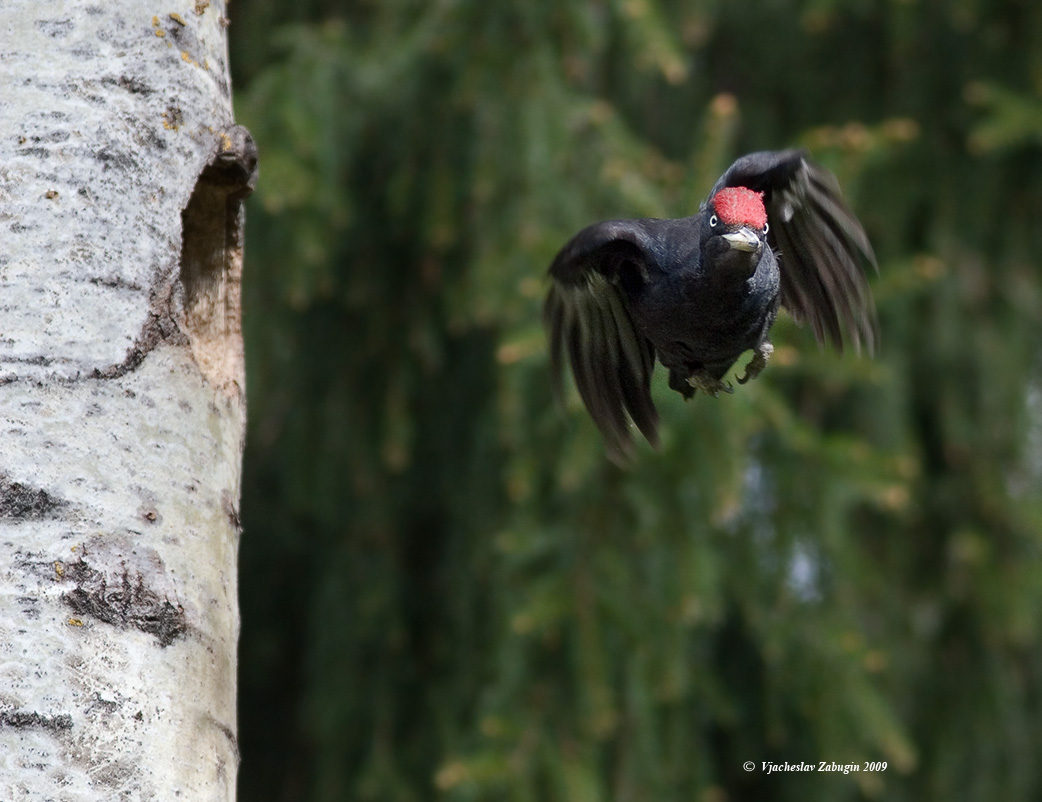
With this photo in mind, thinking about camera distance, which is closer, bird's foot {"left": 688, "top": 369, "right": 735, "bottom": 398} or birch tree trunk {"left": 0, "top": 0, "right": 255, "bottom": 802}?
birch tree trunk {"left": 0, "top": 0, "right": 255, "bottom": 802}

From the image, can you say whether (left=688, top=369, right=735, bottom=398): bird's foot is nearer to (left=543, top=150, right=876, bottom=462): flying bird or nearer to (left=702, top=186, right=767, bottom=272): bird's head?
(left=543, top=150, right=876, bottom=462): flying bird

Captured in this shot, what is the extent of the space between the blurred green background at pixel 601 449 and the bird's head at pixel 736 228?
3.31ft

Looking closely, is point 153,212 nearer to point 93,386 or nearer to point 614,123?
point 93,386

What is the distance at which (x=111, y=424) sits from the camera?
1.29m

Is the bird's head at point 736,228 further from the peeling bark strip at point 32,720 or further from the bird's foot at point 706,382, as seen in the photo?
the peeling bark strip at point 32,720

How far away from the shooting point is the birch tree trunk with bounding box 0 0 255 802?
119 centimetres

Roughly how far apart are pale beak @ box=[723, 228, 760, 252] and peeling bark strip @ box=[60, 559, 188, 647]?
86cm

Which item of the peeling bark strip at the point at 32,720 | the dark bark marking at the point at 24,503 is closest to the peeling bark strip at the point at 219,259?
the dark bark marking at the point at 24,503

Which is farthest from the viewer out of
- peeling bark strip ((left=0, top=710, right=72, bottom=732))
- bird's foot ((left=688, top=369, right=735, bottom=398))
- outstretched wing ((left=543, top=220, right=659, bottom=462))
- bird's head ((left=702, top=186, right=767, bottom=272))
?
outstretched wing ((left=543, top=220, right=659, bottom=462))

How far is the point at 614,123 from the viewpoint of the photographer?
313cm

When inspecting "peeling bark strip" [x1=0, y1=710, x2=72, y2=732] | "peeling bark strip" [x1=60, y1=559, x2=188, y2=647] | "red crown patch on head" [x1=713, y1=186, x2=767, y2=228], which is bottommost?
"peeling bark strip" [x1=0, y1=710, x2=72, y2=732]

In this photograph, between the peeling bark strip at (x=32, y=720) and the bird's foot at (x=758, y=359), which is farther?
the bird's foot at (x=758, y=359)

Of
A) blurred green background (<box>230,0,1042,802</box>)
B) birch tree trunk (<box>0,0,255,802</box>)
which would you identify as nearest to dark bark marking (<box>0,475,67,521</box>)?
birch tree trunk (<box>0,0,255,802</box>)

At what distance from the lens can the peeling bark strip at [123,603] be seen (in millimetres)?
1214
